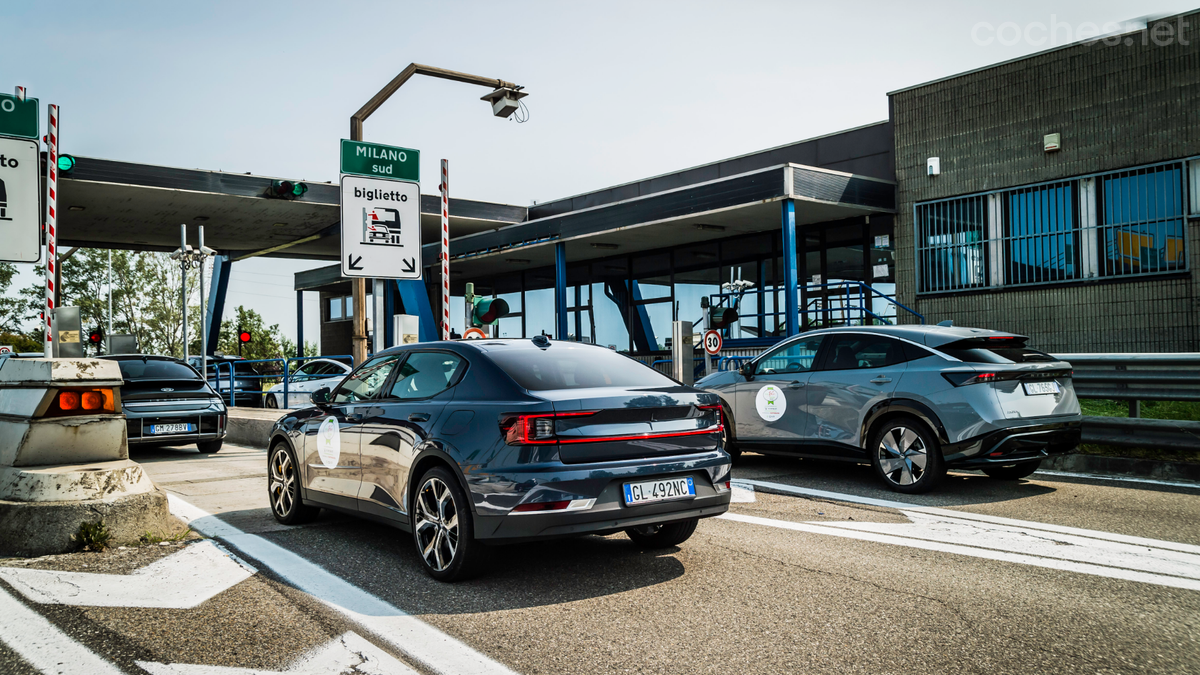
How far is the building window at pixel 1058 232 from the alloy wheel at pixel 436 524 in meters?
13.4

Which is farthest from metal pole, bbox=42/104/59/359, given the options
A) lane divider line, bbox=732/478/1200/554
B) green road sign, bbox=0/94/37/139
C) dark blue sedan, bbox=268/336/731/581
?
lane divider line, bbox=732/478/1200/554

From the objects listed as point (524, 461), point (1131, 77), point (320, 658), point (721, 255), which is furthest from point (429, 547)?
point (721, 255)

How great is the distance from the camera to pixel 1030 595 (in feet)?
14.7

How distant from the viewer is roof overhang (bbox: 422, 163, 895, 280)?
15766 mm

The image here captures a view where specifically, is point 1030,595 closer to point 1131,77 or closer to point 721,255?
point 1131,77

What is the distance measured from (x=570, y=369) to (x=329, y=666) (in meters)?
2.34

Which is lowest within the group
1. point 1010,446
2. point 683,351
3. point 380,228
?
point 1010,446

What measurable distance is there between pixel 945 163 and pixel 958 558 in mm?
12898

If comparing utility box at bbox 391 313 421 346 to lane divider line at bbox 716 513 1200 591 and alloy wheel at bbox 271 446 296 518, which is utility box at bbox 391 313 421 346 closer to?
alloy wheel at bbox 271 446 296 518

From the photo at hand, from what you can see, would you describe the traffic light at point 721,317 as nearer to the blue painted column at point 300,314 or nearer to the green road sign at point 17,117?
the green road sign at point 17,117

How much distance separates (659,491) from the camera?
4.86m

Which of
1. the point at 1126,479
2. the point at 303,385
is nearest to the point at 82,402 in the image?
the point at 1126,479

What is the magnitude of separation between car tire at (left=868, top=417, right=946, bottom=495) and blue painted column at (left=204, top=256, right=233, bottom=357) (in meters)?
27.5

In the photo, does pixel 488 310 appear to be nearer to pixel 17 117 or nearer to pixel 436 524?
pixel 17 117
